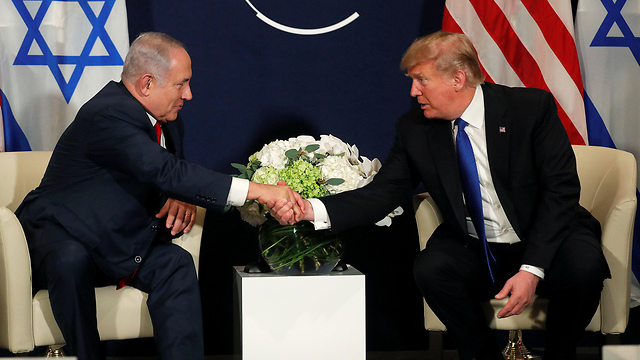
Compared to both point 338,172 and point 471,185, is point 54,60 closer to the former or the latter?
point 338,172

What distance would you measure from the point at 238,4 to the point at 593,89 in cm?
195

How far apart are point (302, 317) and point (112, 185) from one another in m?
0.93

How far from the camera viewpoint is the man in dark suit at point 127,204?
273cm

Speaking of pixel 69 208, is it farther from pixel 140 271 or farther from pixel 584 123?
pixel 584 123

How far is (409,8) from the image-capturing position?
3930 mm

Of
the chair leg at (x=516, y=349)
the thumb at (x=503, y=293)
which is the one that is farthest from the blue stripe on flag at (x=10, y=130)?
the chair leg at (x=516, y=349)

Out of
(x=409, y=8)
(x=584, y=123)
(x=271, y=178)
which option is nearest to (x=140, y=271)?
(x=271, y=178)

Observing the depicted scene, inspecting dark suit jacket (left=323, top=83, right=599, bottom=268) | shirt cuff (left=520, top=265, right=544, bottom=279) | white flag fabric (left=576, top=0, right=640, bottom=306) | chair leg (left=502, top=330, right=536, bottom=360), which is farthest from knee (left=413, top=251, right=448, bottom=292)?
white flag fabric (left=576, top=0, right=640, bottom=306)

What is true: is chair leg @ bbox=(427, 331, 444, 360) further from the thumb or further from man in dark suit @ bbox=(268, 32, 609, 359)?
the thumb

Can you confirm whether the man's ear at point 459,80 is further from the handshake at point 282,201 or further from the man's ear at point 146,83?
the man's ear at point 146,83

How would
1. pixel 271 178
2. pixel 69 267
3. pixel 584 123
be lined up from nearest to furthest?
pixel 69 267
pixel 271 178
pixel 584 123

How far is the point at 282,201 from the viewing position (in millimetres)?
2740

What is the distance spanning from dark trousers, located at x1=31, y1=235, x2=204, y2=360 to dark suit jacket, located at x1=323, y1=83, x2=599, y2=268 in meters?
0.66

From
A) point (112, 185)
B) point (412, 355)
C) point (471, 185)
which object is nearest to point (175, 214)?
point (112, 185)
